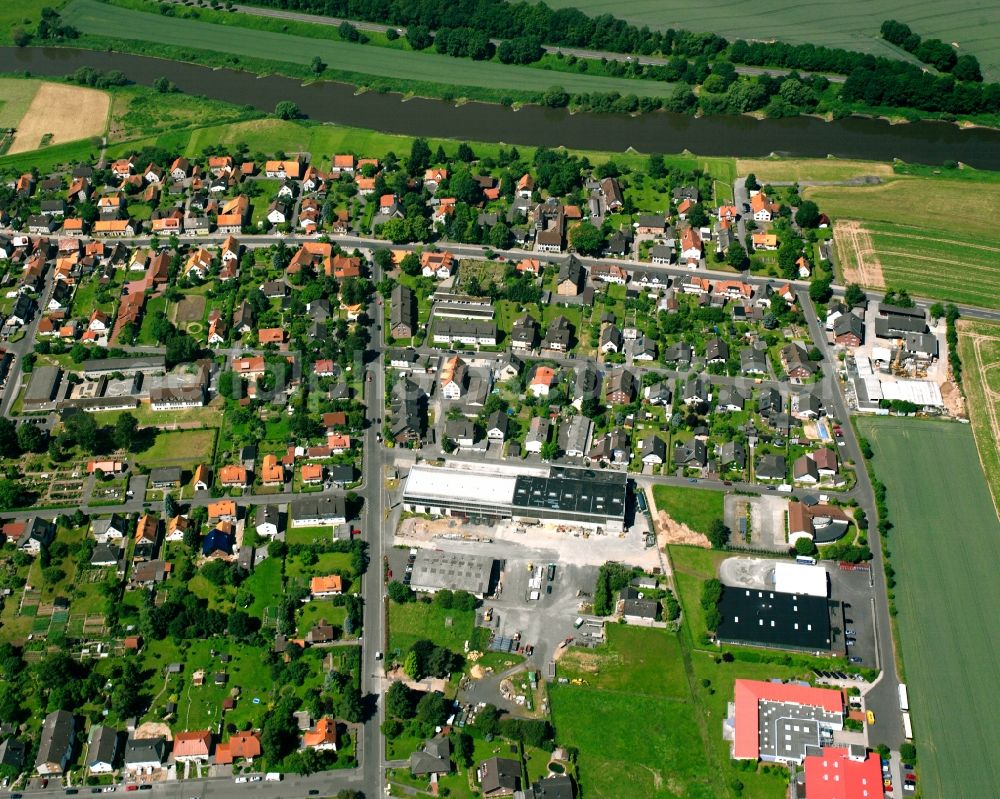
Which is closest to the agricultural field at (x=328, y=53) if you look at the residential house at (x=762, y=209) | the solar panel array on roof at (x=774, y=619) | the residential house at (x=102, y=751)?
the residential house at (x=762, y=209)

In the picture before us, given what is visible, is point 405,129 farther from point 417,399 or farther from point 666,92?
point 417,399

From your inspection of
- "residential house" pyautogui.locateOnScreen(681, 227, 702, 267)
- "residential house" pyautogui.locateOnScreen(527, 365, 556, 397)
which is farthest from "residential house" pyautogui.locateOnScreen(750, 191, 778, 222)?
"residential house" pyautogui.locateOnScreen(527, 365, 556, 397)

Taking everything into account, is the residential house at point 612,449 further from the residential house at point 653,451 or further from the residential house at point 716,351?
the residential house at point 716,351

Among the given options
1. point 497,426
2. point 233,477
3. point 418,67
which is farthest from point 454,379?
point 418,67

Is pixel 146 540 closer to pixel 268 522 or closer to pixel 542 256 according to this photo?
pixel 268 522

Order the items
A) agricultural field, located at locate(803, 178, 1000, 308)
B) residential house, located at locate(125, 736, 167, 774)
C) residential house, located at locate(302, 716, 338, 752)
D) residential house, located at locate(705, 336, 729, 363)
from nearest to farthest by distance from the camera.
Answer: residential house, located at locate(125, 736, 167, 774) < residential house, located at locate(302, 716, 338, 752) < residential house, located at locate(705, 336, 729, 363) < agricultural field, located at locate(803, 178, 1000, 308)

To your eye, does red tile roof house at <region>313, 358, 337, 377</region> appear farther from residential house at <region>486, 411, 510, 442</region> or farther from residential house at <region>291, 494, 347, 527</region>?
residential house at <region>291, 494, 347, 527</region>
